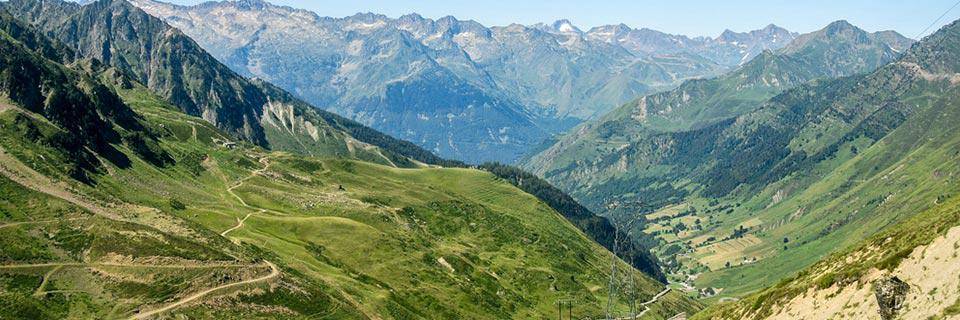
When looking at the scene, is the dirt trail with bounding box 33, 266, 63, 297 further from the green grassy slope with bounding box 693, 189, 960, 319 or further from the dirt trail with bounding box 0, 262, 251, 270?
the green grassy slope with bounding box 693, 189, 960, 319

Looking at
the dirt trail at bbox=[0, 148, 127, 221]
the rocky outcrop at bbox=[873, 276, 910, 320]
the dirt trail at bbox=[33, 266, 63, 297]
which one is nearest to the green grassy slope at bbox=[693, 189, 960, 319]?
the rocky outcrop at bbox=[873, 276, 910, 320]

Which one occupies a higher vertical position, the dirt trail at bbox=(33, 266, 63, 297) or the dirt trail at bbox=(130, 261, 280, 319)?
the dirt trail at bbox=(130, 261, 280, 319)

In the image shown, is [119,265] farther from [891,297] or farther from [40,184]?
[891,297]

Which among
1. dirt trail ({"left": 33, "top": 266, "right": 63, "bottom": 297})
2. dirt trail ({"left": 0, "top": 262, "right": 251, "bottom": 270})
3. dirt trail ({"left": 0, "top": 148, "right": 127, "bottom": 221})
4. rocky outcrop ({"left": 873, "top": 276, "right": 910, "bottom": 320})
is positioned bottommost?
dirt trail ({"left": 33, "top": 266, "right": 63, "bottom": 297})

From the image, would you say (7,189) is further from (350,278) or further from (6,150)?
(350,278)

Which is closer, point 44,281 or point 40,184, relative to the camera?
point 44,281

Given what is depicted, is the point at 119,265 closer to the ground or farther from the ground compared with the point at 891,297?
closer to the ground

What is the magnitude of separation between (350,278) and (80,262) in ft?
227

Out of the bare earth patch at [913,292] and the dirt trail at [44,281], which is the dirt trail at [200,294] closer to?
the dirt trail at [44,281]

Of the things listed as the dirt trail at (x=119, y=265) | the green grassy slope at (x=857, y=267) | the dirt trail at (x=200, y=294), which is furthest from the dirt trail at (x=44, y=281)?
the green grassy slope at (x=857, y=267)

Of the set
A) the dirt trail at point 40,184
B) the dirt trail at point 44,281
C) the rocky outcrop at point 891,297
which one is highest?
the rocky outcrop at point 891,297

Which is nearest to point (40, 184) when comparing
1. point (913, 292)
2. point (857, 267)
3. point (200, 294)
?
point (200, 294)

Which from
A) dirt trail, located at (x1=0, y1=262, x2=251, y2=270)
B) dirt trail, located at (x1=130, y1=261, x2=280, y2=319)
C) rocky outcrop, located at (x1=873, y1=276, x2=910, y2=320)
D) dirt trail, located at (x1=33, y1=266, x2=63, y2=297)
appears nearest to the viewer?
rocky outcrop, located at (x1=873, y1=276, x2=910, y2=320)

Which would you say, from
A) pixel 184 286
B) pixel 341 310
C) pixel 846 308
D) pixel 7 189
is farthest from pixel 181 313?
pixel 846 308
